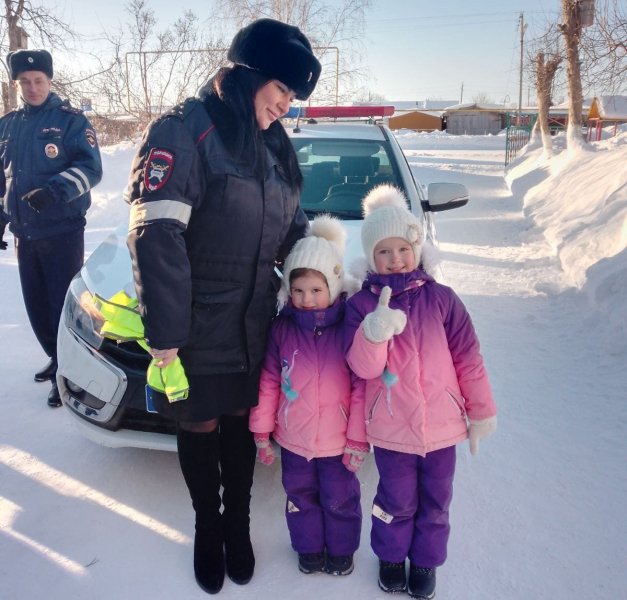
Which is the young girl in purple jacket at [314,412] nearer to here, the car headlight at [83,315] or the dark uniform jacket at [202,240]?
the dark uniform jacket at [202,240]

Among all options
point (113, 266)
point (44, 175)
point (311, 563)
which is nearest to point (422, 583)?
point (311, 563)

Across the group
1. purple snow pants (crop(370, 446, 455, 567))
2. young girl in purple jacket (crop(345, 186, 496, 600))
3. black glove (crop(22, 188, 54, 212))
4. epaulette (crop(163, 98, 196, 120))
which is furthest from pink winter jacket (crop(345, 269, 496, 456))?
black glove (crop(22, 188, 54, 212))

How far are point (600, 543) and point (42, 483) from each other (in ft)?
8.21

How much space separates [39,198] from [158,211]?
171cm

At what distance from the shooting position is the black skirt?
6.67 ft

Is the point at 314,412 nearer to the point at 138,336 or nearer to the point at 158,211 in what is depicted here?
the point at 138,336

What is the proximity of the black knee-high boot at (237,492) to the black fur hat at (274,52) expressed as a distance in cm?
122

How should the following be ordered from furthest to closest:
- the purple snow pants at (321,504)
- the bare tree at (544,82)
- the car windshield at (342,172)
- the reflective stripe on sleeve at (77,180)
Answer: the bare tree at (544,82) < the car windshield at (342,172) < the reflective stripe on sleeve at (77,180) < the purple snow pants at (321,504)

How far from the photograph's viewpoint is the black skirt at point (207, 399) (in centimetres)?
203

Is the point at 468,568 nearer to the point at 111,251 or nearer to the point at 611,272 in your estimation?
the point at 111,251

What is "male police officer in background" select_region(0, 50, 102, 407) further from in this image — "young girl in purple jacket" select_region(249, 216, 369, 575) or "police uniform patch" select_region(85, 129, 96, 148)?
"young girl in purple jacket" select_region(249, 216, 369, 575)

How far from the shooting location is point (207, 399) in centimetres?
205

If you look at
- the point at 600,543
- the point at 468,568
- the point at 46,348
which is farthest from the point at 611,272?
the point at 46,348

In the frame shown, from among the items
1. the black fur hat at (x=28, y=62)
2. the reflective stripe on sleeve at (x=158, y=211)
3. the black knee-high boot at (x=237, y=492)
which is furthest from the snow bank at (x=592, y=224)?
the black fur hat at (x=28, y=62)
